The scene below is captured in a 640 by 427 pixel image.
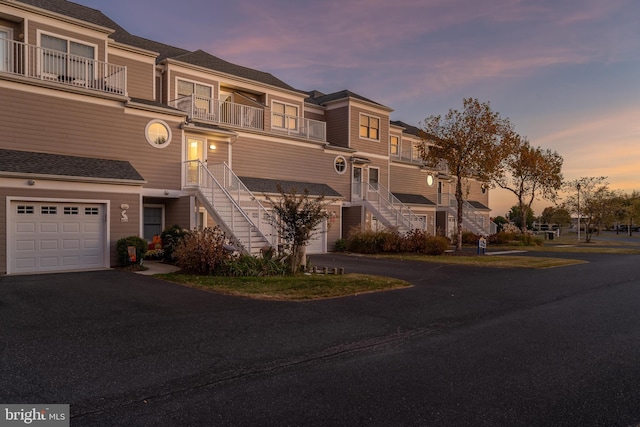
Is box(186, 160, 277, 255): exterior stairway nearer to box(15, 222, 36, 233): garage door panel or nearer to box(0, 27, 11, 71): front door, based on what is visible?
box(15, 222, 36, 233): garage door panel

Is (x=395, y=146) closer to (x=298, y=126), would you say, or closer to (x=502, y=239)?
(x=502, y=239)

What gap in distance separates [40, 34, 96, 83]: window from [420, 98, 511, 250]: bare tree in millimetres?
17380

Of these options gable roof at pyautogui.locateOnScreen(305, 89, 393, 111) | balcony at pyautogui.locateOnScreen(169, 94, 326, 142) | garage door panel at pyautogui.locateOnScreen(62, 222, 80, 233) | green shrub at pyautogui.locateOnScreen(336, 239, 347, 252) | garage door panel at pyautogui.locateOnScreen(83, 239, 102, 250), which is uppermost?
gable roof at pyautogui.locateOnScreen(305, 89, 393, 111)

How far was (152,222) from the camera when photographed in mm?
18891

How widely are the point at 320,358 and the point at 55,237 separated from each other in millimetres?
11914

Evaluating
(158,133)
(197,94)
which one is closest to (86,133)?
(158,133)

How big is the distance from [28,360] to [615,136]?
93.3 ft

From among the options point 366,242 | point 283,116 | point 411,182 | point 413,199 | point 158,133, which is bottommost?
point 366,242

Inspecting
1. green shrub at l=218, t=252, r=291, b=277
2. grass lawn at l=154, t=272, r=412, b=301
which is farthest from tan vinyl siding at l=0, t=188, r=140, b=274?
green shrub at l=218, t=252, r=291, b=277

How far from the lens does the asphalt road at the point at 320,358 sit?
4.02 m

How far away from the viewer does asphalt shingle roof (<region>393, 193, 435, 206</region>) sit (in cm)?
3113

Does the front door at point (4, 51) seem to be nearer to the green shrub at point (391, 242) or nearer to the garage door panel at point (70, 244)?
the garage door panel at point (70, 244)

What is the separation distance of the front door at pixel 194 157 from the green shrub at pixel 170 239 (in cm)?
260

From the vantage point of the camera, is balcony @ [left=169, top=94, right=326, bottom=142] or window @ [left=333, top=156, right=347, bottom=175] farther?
window @ [left=333, top=156, right=347, bottom=175]
